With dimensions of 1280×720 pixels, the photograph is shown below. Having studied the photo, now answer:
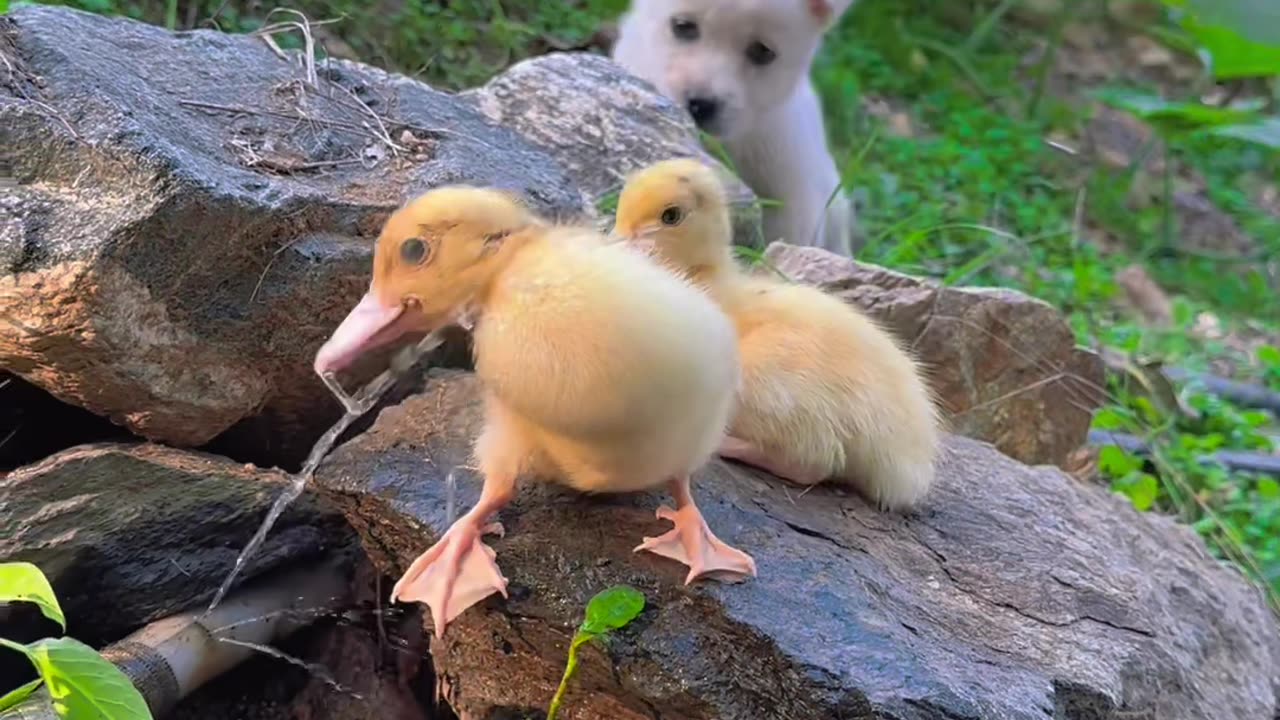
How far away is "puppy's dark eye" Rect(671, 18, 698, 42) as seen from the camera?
14.4ft

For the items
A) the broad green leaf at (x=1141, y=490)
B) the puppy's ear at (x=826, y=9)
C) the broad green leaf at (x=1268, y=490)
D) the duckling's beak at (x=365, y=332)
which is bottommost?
the broad green leaf at (x=1268, y=490)

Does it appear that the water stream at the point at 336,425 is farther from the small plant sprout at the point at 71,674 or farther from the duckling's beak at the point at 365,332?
the small plant sprout at the point at 71,674

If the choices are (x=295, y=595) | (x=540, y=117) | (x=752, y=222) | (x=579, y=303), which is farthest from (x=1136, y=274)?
(x=579, y=303)

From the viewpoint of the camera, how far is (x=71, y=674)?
4.49 ft

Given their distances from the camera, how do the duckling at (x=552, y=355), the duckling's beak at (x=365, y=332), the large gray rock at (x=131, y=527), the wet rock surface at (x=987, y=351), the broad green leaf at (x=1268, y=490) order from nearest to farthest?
the duckling at (x=552, y=355) < the duckling's beak at (x=365, y=332) < the large gray rock at (x=131, y=527) < the wet rock surface at (x=987, y=351) < the broad green leaf at (x=1268, y=490)

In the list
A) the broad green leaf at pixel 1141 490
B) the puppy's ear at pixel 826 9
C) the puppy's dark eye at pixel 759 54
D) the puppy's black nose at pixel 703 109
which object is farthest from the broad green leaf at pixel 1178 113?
the puppy's black nose at pixel 703 109

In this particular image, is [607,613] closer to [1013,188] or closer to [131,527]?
[131,527]

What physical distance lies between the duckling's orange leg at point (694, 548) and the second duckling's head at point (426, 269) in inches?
14.9

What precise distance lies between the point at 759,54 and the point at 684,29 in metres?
0.27

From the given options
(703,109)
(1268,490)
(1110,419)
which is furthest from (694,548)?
(703,109)

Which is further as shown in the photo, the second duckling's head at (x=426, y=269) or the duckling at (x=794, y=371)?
the duckling at (x=794, y=371)

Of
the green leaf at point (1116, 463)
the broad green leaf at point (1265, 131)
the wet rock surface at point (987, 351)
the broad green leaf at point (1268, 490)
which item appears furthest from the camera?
the broad green leaf at point (1268, 490)

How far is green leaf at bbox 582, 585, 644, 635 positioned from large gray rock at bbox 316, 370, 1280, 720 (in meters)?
0.10

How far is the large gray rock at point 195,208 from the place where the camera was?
5.99 feet
